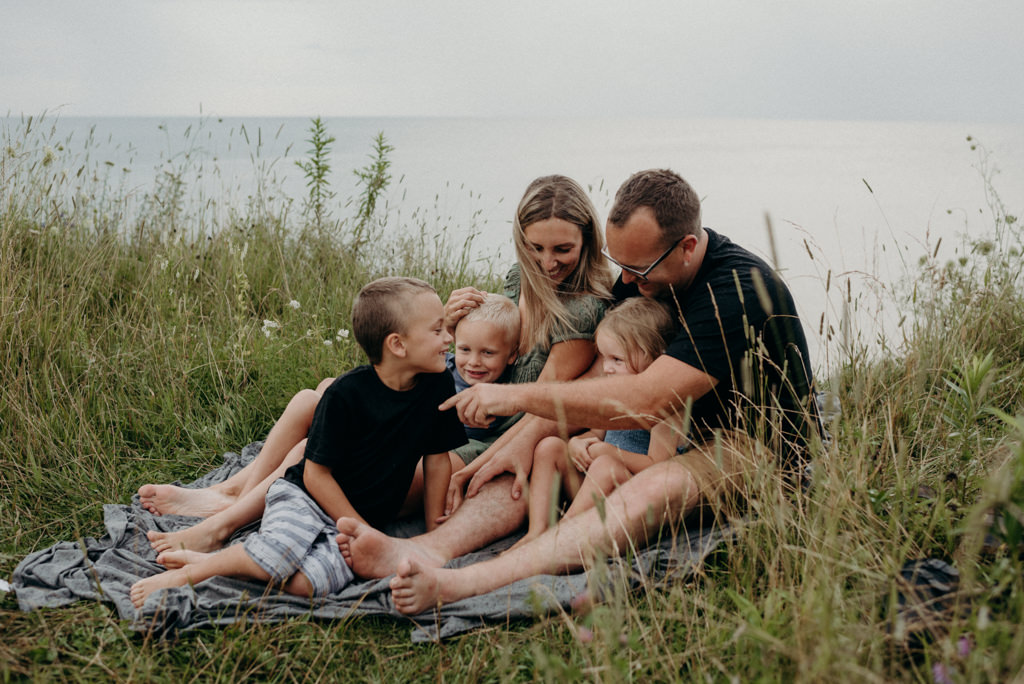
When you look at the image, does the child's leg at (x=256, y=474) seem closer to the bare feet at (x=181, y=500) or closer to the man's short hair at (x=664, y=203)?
the bare feet at (x=181, y=500)

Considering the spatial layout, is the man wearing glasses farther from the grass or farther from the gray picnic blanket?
the grass

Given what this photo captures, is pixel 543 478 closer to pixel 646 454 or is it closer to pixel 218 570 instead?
pixel 646 454

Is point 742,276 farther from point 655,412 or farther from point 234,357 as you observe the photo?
point 234,357

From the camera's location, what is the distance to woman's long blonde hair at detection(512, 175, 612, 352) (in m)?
3.42

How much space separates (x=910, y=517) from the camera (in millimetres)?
2488

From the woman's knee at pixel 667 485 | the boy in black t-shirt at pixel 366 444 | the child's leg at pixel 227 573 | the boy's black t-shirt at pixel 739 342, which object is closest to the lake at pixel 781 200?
the boy's black t-shirt at pixel 739 342

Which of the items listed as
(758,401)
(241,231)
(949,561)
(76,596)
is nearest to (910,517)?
(949,561)

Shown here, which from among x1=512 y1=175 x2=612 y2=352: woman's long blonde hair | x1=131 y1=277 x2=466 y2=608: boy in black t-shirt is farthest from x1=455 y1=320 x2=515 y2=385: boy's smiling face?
x1=131 y1=277 x2=466 y2=608: boy in black t-shirt

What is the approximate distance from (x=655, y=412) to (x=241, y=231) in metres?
3.95

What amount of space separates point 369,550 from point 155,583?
0.74m

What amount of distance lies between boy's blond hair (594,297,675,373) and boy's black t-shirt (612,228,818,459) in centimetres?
11

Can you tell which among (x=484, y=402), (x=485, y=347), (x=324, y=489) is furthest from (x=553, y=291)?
(x=324, y=489)

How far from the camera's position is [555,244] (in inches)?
135

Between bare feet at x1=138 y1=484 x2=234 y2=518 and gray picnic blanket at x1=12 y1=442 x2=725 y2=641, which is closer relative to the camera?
gray picnic blanket at x1=12 y1=442 x2=725 y2=641
